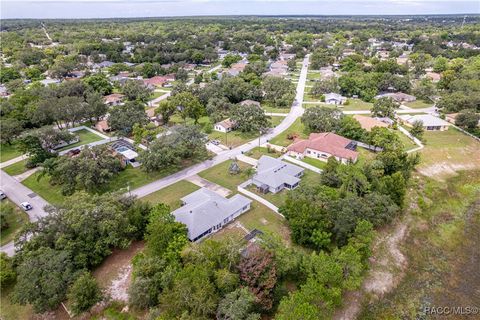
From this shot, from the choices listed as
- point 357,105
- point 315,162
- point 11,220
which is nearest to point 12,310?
point 11,220

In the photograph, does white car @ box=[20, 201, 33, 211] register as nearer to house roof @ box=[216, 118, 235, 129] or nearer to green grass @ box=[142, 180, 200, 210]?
green grass @ box=[142, 180, 200, 210]

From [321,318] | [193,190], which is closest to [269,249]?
[321,318]

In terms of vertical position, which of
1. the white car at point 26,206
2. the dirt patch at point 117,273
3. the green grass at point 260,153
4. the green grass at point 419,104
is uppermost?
the white car at point 26,206

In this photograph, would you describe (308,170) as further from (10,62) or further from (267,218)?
(10,62)

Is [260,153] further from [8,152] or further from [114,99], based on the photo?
[114,99]

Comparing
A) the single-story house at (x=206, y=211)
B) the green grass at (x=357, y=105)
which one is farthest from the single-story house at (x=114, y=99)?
the green grass at (x=357, y=105)

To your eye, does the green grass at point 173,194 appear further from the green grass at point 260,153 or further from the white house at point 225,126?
the white house at point 225,126
